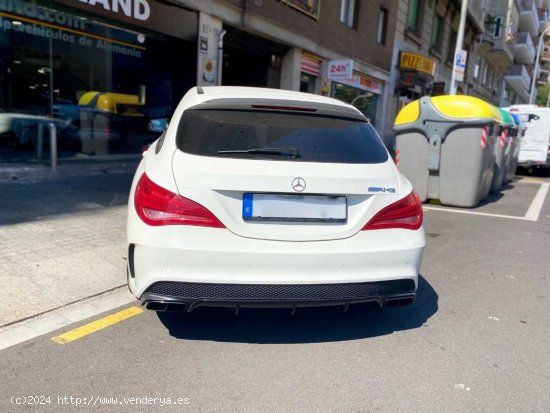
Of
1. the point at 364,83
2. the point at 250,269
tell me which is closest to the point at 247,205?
the point at 250,269

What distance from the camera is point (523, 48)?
47.0 metres

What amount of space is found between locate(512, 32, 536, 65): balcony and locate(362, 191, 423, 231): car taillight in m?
50.2

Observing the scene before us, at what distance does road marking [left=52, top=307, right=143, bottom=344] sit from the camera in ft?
10.2

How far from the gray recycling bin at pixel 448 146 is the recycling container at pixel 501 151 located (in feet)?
3.90

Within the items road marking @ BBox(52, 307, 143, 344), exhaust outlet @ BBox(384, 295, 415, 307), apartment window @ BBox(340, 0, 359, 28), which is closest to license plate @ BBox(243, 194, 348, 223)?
exhaust outlet @ BBox(384, 295, 415, 307)

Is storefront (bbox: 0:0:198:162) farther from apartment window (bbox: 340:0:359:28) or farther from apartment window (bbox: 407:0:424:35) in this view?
apartment window (bbox: 407:0:424:35)

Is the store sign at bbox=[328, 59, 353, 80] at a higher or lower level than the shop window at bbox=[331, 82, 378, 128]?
higher

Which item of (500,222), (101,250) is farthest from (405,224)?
(500,222)

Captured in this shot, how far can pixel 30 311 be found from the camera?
342cm

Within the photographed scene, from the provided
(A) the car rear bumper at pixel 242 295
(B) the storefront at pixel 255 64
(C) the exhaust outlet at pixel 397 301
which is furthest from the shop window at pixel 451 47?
(A) the car rear bumper at pixel 242 295

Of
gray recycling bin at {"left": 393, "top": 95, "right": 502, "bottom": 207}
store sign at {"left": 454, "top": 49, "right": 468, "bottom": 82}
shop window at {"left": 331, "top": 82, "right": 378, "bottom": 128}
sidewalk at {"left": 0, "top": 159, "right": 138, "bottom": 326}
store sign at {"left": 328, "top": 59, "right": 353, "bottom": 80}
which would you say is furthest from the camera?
shop window at {"left": 331, "top": 82, "right": 378, "bottom": 128}

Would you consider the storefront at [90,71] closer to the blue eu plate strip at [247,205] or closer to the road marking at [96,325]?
the road marking at [96,325]

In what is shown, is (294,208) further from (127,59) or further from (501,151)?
(501,151)

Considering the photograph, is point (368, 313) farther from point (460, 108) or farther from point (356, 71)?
point (356, 71)
